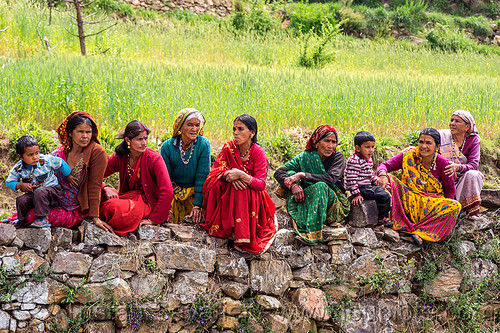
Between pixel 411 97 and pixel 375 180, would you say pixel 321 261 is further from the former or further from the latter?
pixel 411 97

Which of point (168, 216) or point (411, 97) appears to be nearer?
point (168, 216)

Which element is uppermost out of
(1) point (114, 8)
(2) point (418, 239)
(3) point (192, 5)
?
(3) point (192, 5)

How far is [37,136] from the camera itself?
185 inches

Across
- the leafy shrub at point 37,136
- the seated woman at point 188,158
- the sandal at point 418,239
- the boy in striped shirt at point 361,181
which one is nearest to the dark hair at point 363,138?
the boy in striped shirt at point 361,181

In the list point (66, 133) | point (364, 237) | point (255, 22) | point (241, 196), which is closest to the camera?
point (66, 133)

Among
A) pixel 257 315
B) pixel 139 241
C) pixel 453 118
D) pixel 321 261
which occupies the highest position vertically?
pixel 453 118

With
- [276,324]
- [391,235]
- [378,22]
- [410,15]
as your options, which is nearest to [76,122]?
[276,324]

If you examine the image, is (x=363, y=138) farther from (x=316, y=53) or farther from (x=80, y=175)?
(x=316, y=53)

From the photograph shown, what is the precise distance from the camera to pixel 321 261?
182 inches

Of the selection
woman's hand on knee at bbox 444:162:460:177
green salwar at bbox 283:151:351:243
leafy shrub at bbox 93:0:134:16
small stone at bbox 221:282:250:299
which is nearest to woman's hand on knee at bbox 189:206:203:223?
small stone at bbox 221:282:250:299

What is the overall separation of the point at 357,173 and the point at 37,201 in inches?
108

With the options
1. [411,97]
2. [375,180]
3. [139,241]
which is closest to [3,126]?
[139,241]

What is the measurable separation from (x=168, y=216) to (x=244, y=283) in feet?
2.87

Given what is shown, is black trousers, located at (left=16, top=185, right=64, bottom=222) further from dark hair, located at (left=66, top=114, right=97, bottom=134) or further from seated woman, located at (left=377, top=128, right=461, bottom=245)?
seated woman, located at (left=377, top=128, right=461, bottom=245)
